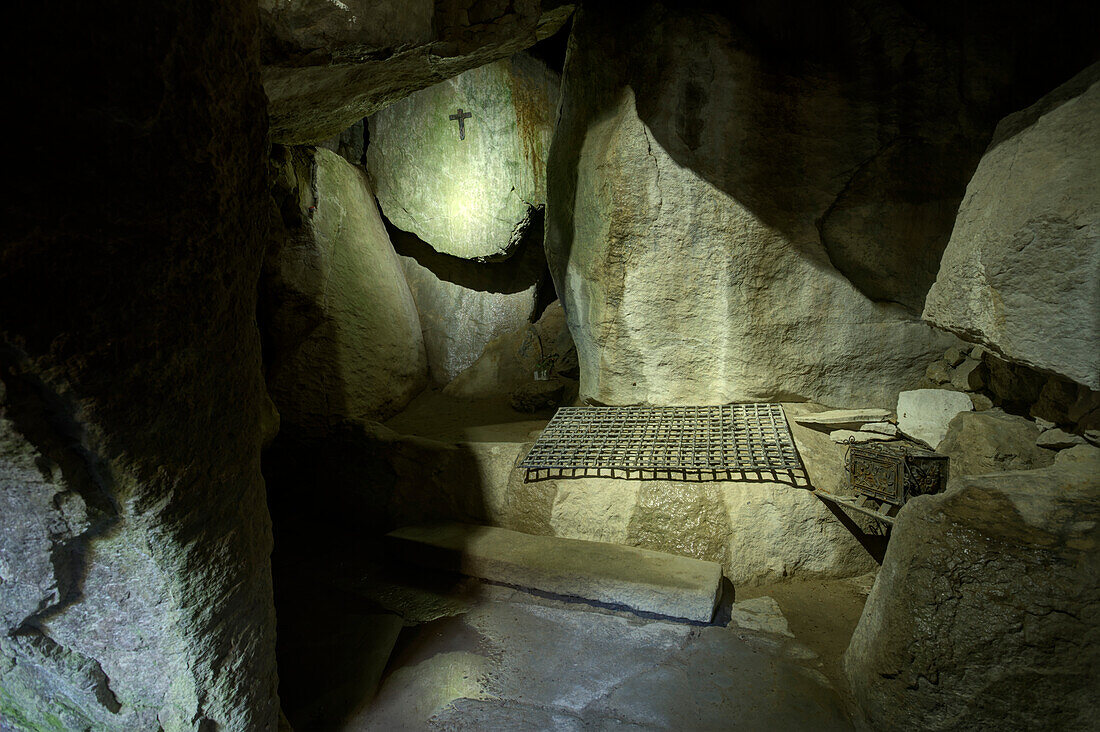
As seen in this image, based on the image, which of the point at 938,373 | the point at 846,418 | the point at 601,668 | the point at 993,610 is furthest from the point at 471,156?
the point at 993,610

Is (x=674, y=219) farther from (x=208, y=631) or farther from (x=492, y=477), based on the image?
(x=208, y=631)

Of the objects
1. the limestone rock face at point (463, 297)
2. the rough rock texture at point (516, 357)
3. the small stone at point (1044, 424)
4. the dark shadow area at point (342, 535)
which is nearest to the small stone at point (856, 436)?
the small stone at point (1044, 424)

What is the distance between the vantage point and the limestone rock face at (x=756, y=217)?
3.37 m

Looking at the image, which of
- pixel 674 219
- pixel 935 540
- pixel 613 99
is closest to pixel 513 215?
pixel 613 99

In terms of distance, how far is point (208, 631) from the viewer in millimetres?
1437

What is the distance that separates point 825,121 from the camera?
11.1 feet

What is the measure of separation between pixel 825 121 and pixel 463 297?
3449 mm

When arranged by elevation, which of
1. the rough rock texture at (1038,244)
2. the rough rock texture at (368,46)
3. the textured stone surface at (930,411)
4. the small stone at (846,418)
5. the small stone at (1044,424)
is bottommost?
the small stone at (846,418)

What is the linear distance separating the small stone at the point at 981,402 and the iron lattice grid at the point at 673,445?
34.2 inches

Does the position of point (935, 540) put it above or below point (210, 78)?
below

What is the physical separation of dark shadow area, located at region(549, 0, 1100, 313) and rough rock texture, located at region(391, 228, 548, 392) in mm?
Result: 2349

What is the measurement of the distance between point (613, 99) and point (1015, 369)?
269cm

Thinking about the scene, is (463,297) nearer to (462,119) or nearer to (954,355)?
(462,119)

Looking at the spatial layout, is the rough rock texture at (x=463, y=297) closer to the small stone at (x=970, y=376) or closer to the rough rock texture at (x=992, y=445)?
the small stone at (x=970, y=376)
